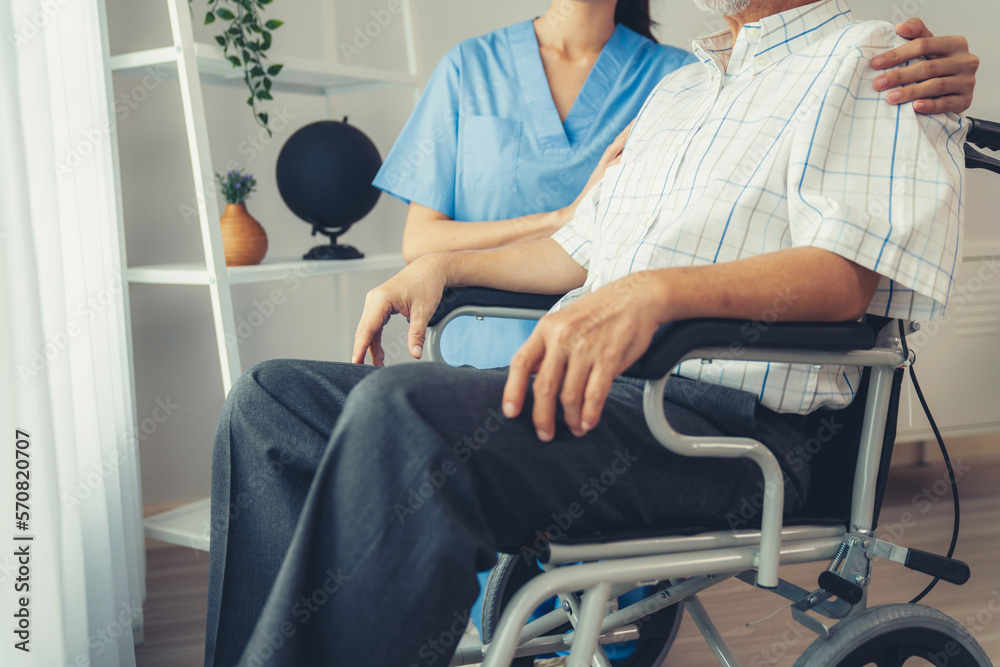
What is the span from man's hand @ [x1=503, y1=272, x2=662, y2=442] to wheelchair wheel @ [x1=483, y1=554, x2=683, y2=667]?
1.56ft

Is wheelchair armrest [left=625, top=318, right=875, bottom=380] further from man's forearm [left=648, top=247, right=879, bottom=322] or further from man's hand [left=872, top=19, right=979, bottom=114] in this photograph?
man's hand [left=872, top=19, right=979, bottom=114]

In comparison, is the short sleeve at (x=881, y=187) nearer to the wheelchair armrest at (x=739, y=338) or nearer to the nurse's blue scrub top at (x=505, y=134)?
the wheelchair armrest at (x=739, y=338)

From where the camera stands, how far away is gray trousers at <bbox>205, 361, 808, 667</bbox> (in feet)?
2.01

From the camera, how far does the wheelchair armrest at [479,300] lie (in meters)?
1.02

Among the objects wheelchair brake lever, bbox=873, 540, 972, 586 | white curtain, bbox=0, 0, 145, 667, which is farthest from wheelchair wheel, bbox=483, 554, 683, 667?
white curtain, bbox=0, 0, 145, 667

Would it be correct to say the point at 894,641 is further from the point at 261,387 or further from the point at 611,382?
the point at 261,387

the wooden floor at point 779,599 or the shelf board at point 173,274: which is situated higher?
the shelf board at point 173,274

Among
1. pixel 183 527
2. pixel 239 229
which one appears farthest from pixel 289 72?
pixel 183 527

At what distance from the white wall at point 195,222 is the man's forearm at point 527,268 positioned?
1039 millimetres

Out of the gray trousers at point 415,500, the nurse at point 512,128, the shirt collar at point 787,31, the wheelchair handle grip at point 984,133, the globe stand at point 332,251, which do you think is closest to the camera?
the gray trousers at point 415,500

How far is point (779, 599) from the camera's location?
1.67m

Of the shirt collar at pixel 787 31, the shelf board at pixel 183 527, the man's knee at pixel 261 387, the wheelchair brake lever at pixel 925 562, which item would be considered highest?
the shirt collar at pixel 787 31

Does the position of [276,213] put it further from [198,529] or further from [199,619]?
[199,619]

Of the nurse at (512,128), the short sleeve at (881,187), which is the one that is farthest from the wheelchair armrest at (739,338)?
the nurse at (512,128)
